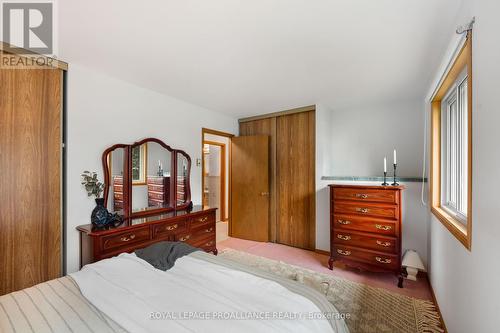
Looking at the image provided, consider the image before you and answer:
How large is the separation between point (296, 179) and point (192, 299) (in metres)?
2.84

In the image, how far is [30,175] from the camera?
6.48 feet

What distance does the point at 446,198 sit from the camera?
2.29 m

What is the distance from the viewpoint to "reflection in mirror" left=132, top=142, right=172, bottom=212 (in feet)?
9.08

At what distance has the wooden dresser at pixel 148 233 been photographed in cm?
212

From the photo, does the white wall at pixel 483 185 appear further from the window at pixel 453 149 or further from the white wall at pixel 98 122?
the white wall at pixel 98 122

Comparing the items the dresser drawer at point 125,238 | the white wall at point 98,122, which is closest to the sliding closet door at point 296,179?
the white wall at point 98,122

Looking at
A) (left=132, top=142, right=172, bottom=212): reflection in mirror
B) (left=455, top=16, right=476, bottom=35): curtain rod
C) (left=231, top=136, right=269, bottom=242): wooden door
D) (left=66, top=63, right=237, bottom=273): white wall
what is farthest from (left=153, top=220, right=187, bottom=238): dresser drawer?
(left=455, top=16, right=476, bottom=35): curtain rod

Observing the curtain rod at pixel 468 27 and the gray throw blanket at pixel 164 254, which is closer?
the curtain rod at pixel 468 27

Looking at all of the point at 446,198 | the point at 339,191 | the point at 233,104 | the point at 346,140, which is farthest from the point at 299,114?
the point at 446,198

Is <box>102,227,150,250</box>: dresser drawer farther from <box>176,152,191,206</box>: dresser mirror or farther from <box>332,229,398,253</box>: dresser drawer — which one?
<box>332,229,398,253</box>: dresser drawer

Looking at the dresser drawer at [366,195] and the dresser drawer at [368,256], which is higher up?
the dresser drawer at [366,195]

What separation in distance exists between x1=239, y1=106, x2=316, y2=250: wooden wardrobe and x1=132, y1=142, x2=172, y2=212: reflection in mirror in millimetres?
1780

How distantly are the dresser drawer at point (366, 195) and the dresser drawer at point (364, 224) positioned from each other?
233 millimetres

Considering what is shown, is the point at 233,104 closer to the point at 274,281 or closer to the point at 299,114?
the point at 299,114
